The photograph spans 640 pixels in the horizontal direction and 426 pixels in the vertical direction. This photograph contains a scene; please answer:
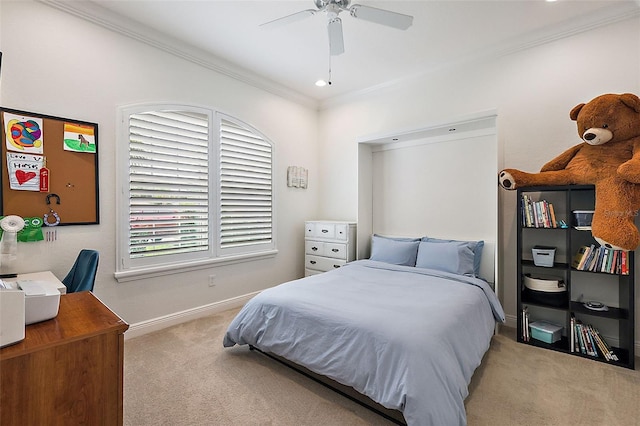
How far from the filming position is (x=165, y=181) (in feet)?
10.1

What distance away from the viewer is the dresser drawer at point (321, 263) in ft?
13.2

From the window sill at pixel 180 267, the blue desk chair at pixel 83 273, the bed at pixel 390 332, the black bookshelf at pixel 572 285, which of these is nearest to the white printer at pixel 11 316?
the blue desk chair at pixel 83 273

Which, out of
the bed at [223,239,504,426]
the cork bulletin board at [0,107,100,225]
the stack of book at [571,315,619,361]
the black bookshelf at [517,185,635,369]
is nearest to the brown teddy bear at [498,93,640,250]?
the black bookshelf at [517,185,635,369]

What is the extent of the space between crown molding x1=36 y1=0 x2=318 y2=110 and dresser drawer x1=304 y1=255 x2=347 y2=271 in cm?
235

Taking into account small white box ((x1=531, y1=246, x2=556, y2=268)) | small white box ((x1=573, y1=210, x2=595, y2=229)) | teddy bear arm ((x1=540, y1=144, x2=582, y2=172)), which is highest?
teddy bear arm ((x1=540, y1=144, x2=582, y2=172))

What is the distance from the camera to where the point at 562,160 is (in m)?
2.64

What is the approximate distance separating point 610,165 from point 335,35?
2375 mm

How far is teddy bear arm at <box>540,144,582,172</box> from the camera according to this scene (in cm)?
260

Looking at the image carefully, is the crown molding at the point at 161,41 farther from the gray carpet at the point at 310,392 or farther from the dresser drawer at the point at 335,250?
the gray carpet at the point at 310,392

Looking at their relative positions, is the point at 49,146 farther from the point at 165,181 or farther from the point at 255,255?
the point at 255,255

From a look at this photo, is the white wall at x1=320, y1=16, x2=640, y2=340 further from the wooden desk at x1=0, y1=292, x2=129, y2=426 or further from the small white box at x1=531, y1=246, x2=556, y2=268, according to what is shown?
the wooden desk at x1=0, y1=292, x2=129, y2=426

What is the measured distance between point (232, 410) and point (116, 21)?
335cm

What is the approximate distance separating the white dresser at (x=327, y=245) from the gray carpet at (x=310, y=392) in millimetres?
1745

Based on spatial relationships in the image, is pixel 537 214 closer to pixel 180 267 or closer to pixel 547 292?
pixel 547 292
